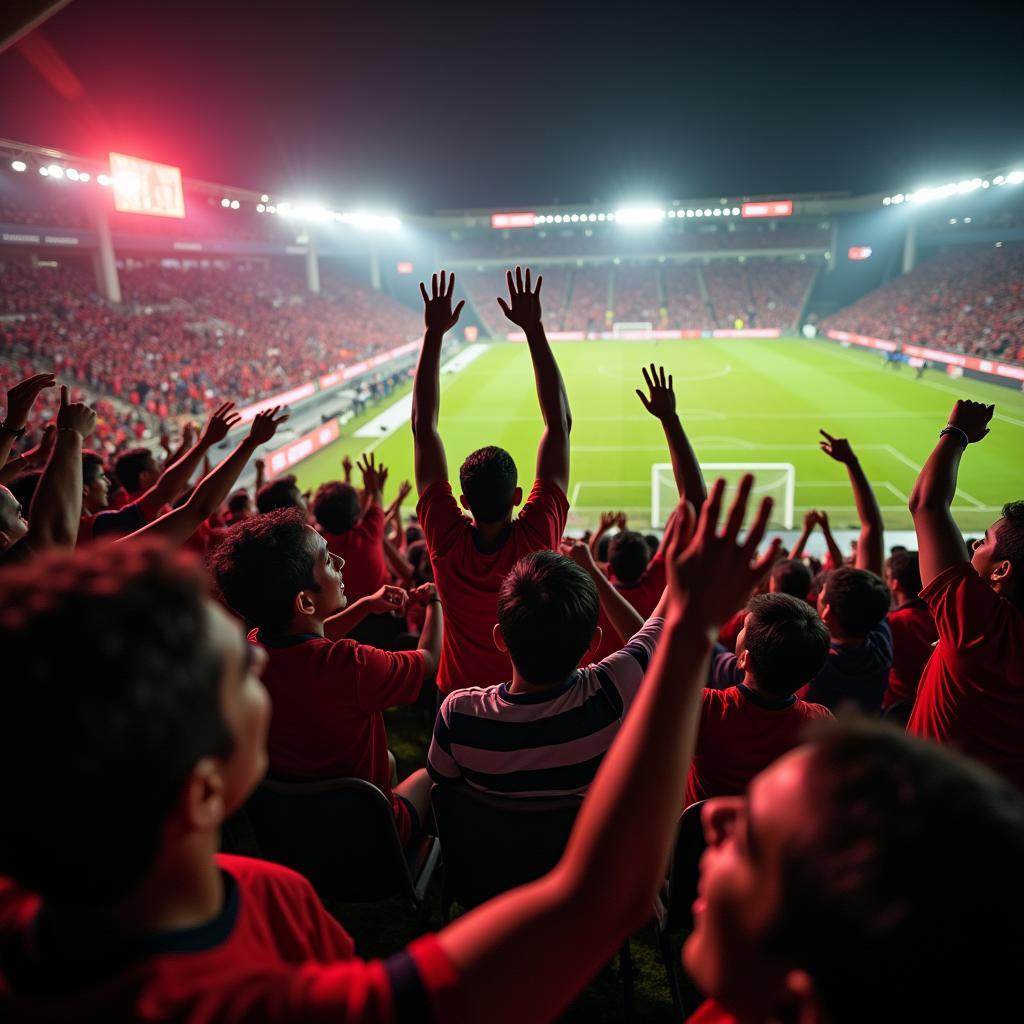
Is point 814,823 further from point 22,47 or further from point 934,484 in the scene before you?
point 22,47

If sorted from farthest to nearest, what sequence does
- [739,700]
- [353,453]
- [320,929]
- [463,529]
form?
1. [353,453]
2. [463,529]
3. [739,700]
4. [320,929]

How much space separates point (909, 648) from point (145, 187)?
35.3 m

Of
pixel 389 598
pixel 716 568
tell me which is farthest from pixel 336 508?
pixel 716 568

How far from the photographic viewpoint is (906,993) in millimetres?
840

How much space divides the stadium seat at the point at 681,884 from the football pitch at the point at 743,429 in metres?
12.9

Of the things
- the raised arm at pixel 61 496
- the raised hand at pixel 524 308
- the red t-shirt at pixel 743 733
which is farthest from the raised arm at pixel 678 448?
the raised arm at pixel 61 496

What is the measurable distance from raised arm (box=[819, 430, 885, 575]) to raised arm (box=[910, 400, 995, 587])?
1.49 meters

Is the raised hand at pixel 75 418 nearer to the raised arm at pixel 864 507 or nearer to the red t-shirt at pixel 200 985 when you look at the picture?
the red t-shirt at pixel 200 985

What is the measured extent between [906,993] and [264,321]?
47415 millimetres

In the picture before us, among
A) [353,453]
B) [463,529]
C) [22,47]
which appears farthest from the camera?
[22,47]

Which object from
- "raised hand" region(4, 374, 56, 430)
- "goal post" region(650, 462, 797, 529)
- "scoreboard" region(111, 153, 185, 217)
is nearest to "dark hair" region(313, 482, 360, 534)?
"raised hand" region(4, 374, 56, 430)

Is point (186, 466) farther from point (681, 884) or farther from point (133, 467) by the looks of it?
point (681, 884)

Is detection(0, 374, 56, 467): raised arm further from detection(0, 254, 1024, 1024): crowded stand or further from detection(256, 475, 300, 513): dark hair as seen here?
detection(0, 254, 1024, 1024): crowded stand

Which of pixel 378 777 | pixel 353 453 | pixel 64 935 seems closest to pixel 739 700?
pixel 378 777
